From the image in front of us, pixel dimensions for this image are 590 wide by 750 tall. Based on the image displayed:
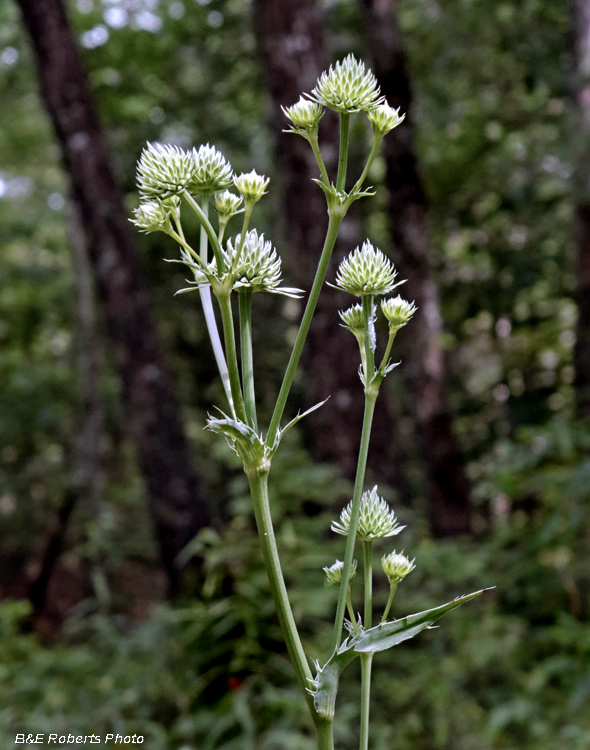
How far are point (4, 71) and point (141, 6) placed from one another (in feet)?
7.10

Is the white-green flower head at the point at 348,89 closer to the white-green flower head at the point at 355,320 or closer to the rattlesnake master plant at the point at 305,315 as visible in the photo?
the rattlesnake master plant at the point at 305,315

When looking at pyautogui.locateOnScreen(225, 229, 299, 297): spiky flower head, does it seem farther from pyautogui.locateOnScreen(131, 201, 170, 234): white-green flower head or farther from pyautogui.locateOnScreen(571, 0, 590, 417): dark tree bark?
pyautogui.locateOnScreen(571, 0, 590, 417): dark tree bark

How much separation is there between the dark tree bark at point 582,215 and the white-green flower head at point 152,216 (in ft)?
14.7

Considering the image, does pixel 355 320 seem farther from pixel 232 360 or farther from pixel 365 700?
pixel 365 700

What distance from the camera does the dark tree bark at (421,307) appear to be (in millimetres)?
5680

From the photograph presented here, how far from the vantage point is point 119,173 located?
A: 848 cm

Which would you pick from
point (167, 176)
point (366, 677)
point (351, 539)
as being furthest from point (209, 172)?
point (366, 677)

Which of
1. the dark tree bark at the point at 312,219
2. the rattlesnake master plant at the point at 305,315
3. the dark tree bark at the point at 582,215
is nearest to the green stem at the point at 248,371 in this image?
the rattlesnake master plant at the point at 305,315

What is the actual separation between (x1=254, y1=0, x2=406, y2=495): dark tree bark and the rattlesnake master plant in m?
3.50

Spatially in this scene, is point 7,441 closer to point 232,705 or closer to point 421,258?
point 421,258

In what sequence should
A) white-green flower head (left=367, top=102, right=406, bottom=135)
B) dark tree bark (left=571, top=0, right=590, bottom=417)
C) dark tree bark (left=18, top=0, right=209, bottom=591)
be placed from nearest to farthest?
white-green flower head (left=367, top=102, right=406, bottom=135)
dark tree bark (left=571, top=0, right=590, bottom=417)
dark tree bark (left=18, top=0, right=209, bottom=591)

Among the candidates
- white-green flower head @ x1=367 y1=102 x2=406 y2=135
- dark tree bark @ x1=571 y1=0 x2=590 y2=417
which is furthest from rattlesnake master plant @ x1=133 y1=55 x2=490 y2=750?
dark tree bark @ x1=571 y1=0 x2=590 y2=417

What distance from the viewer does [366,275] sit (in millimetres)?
772

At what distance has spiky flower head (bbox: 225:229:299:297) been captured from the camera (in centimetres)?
80
